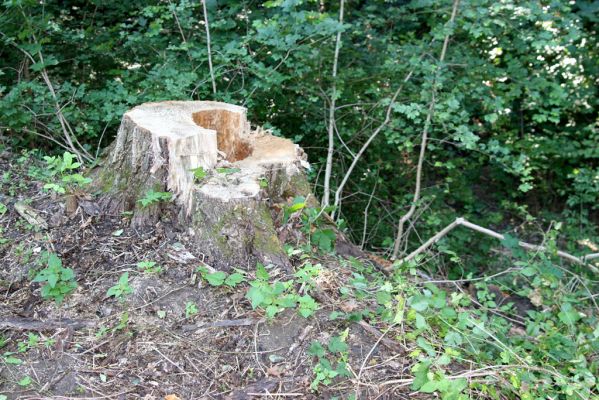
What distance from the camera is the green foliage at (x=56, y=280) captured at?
2.60 meters

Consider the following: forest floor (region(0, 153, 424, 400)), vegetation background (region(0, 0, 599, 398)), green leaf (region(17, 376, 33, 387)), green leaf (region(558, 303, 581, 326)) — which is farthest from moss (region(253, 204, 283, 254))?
green leaf (region(558, 303, 581, 326))

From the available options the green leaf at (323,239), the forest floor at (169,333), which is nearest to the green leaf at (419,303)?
the forest floor at (169,333)

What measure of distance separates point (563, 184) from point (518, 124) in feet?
2.99

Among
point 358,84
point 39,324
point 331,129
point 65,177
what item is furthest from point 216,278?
point 358,84

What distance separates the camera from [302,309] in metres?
2.48

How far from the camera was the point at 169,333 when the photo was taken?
2.50 m

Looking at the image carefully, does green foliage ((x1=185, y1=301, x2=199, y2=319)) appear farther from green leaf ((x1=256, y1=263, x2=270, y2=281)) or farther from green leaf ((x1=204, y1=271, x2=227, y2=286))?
green leaf ((x1=256, y1=263, x2=270, y2=281))

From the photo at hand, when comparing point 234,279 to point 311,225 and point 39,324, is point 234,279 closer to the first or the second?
point 311,225

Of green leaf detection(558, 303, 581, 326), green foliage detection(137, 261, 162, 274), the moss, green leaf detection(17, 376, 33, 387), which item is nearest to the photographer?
A: green leaf detection(17, 376, 33, 387)

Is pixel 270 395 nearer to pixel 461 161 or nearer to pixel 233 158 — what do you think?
pixel 233 158

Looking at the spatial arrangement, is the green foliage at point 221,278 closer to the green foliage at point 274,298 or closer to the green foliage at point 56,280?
the green foliage at point 274,298

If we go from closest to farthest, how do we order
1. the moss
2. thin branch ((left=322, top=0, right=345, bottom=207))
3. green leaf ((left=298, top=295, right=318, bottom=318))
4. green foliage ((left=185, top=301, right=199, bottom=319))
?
1. green leaf ((left=298, top=295, right=318, bottom=318))
2. green foliage ((left=185, top=301, right=199, bottom=319))
3. the moss
4. thin branch ((left=322, top=0, right=345, bottom=207))

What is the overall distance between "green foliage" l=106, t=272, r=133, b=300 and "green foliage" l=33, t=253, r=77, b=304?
194 millimetres

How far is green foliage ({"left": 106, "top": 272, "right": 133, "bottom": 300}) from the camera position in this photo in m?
2.62
